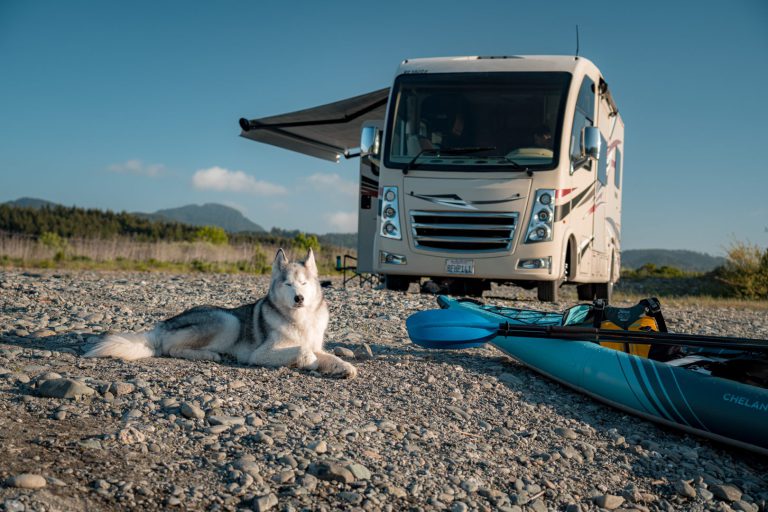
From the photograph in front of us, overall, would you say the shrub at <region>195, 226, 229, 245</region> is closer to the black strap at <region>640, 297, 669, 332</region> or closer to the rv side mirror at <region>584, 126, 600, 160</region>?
the rv side mirror at <region>584, 126, 600, 160</region>

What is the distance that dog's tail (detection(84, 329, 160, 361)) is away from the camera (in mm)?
5551

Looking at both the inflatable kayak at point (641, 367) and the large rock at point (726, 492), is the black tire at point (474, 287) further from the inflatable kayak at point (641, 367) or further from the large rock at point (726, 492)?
the large rock at point (726, 492)

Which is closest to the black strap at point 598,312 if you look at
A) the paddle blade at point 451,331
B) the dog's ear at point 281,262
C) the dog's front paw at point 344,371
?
the paddle blade at point 451,331

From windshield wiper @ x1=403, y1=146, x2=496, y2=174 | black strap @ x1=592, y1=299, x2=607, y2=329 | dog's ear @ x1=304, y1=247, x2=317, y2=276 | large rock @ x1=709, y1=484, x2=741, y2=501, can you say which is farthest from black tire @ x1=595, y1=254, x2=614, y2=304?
large rock @ x1=709, y1=484, x2=741, y2=501

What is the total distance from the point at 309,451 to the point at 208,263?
69.1 feet

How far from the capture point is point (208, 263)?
24031 millimetres

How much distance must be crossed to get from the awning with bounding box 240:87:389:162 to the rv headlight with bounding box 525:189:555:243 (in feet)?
14.8

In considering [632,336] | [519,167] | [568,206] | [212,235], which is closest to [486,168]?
[519,167]

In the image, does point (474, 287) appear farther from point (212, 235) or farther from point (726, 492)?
point (212, 235)

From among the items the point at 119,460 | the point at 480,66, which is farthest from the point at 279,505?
the point at 480,66

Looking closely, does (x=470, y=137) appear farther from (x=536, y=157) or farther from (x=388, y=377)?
(x=388, y=377)

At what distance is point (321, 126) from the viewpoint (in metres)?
14.8

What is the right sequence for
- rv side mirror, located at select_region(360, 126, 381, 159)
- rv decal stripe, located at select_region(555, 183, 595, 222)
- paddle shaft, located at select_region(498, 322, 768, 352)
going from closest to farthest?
paddle shaft, located at select_region(498, 322, 768, 352) → rv decal stripe, located at select_region(555, 183, 595, 222) → rv side mirror, located at select_region(360, 126, 381, 159)

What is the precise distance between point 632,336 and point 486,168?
4.63 metres
